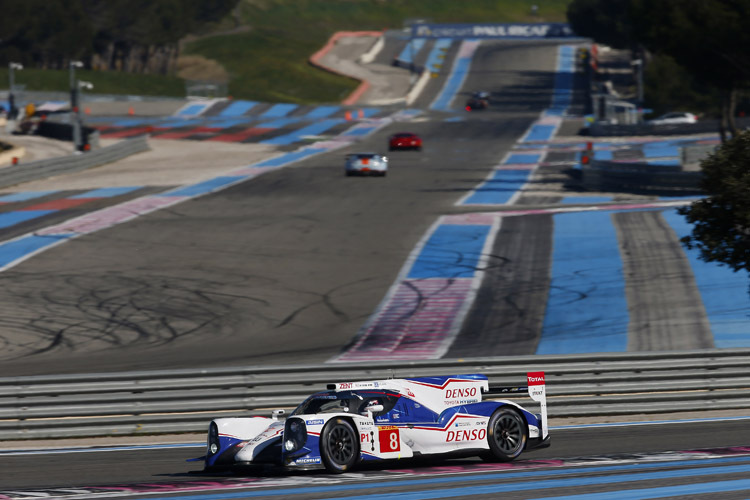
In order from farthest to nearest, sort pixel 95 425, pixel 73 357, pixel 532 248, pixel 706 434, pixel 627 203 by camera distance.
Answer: pixel 627 203 < pixel 532 248 < pixel 73 357 < pixel 95 425 < pixel 706 434

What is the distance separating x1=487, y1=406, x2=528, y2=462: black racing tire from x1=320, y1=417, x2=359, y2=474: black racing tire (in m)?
1.60

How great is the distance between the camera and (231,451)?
1149 centimetres

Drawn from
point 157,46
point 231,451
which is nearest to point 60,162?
point 231,451

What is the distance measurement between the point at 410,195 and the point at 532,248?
13.3 meters

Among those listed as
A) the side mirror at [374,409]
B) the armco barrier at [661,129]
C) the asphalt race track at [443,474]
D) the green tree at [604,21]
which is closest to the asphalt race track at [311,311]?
the asphalt race track at [443,474]

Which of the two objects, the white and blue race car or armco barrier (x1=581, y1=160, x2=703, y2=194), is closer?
the white and blue race car

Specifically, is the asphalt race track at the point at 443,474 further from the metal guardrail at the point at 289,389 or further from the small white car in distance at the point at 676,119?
the small white car in distance at the point at 676,119

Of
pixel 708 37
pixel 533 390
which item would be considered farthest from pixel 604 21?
pixel 533 390

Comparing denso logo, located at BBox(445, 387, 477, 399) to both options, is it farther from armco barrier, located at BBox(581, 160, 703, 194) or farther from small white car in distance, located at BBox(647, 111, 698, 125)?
small white car in distance, located at BBox(647, 111, 698, 125)

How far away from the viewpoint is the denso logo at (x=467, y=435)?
11.8 m

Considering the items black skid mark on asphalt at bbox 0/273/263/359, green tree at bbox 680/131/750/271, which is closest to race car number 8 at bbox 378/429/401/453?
green tree at bbox 680/131/750/271

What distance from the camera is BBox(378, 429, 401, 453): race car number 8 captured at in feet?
37.7

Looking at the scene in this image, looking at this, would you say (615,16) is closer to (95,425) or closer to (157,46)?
(157,46)

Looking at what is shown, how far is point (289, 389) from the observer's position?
48.6 feet
